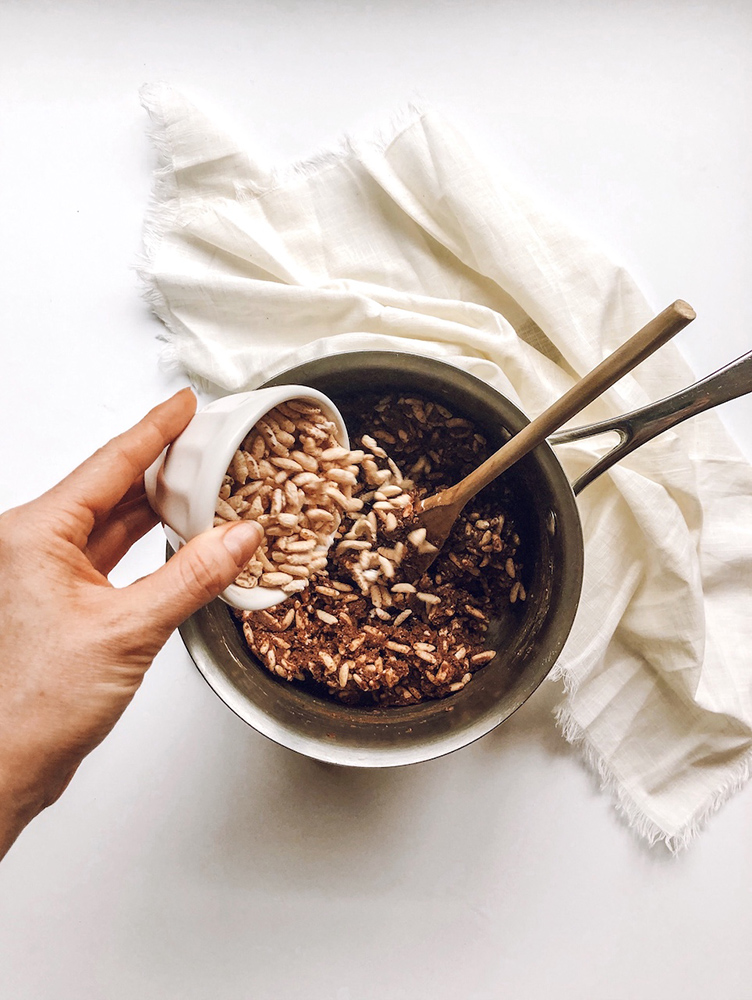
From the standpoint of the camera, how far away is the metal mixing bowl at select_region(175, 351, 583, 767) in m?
0.93

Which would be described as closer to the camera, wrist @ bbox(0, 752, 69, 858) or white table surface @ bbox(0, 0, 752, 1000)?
wrist @ bbox(0, 752, 69, 858)

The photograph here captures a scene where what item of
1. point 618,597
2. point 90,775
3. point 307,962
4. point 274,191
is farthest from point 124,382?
point 307,962

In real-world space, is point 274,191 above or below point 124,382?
above

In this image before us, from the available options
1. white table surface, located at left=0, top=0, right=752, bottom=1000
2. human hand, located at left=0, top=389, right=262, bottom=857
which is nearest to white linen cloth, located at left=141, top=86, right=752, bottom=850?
white table surface, located at left=0, top=0, right=752, bottom=1000

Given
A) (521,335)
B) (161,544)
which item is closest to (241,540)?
(161,544)

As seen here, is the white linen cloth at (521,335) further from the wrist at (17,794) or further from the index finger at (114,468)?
the wrist at (17,794)

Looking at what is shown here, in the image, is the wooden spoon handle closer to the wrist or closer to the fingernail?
the fingernail

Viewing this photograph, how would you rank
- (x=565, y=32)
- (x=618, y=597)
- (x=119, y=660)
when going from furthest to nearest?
1. (x=565, y=32)
2. (x=618, y=597)
3. (x=119, y=660)

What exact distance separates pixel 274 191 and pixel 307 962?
1.14 metres

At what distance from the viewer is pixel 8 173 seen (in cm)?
120

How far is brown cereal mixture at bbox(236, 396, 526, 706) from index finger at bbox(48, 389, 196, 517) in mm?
227

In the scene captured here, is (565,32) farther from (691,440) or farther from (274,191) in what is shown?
(691,440)

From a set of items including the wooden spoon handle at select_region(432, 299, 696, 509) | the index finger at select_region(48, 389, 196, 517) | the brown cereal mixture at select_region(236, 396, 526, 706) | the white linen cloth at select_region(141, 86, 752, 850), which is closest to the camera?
the wooden spoon handle at select_region(432, 299, 696, 509)

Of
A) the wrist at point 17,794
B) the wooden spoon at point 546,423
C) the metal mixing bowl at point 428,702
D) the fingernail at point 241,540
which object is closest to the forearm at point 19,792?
the wrist at point 17,794
